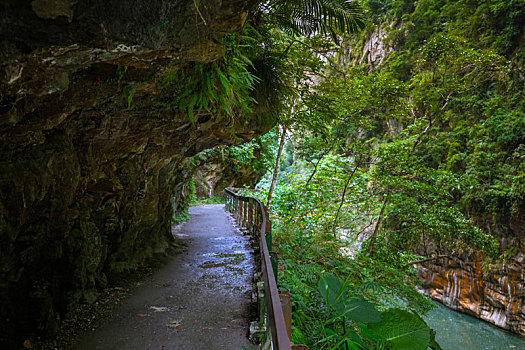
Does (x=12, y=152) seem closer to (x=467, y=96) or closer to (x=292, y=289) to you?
(x=292, y=289)

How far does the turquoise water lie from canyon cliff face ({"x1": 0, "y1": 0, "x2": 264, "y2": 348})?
14.4 meters

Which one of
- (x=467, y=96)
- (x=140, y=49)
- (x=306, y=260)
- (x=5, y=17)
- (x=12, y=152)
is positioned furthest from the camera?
(x=467, y=96)

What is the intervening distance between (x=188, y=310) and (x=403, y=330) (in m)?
3.13

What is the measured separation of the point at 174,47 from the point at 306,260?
559cm

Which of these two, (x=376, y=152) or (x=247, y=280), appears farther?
(x=376, y=152)

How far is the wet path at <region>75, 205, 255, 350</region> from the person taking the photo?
3.29m

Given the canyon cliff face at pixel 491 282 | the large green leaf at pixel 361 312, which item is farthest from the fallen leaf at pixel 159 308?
the canyon cliff face at pixel 491 282

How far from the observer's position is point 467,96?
15.0 metres

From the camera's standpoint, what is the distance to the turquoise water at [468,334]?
1172 cm

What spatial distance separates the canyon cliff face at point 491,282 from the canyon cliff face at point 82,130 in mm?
13419

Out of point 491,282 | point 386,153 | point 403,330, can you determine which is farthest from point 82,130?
point 491,282

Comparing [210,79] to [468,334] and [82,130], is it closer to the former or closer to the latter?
[82,130]

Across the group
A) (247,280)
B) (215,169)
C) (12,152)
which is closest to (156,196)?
(247,280)

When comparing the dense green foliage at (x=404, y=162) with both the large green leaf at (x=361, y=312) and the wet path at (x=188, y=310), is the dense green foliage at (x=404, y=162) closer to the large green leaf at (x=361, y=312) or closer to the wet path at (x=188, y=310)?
the large green leaf at (x=361, y=312)
